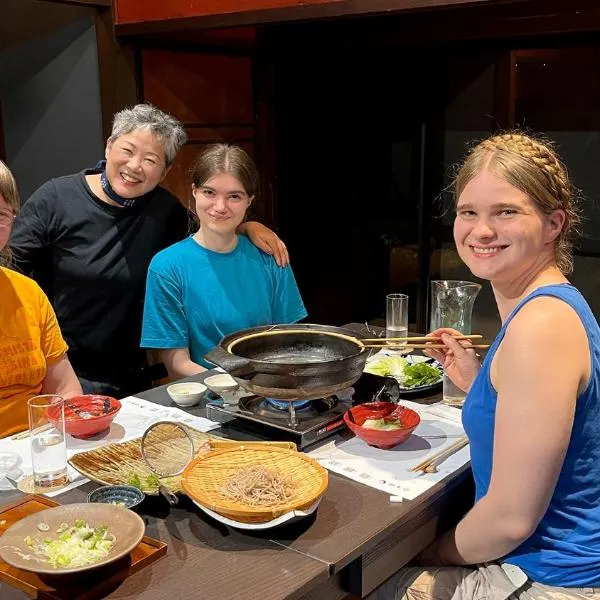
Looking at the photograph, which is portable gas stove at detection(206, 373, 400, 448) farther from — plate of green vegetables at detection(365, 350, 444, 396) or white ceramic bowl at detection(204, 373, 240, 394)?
plate of green vegetables at detection(365, 350, 444, 396)

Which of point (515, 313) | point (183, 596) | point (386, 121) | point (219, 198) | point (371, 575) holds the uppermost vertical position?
point (386, 121)

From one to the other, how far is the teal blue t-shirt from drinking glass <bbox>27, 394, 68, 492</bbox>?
963 millimetres

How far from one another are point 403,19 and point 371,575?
3.22 metres

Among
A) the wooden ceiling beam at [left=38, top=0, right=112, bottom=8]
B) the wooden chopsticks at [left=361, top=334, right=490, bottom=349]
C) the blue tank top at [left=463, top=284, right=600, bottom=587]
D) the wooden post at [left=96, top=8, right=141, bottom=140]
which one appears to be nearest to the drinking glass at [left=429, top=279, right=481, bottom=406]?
the wooden chopsticks at [left=361, top=334, right=490, bottom=349]

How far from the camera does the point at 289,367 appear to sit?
1.76 m

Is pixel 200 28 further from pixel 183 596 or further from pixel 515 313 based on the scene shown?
pixel 183 596

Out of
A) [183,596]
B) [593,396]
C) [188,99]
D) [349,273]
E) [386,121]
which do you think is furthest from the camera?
[349,273]

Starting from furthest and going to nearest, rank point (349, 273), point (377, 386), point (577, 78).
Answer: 1. point (349, 273)
2. point (577, 78)
3. point (377, 386)

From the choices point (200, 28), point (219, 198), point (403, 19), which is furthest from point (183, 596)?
point (403, 19)

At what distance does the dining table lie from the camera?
52.4 inches

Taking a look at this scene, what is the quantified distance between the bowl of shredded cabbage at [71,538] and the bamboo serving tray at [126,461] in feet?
0.54

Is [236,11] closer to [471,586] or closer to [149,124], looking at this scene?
[149,124]

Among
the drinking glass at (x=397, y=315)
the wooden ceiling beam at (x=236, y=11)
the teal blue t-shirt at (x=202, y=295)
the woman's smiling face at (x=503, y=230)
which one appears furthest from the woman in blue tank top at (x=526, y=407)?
the wooden ceiling beam at (x=236, y=11)

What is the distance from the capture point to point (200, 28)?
11.7ft
